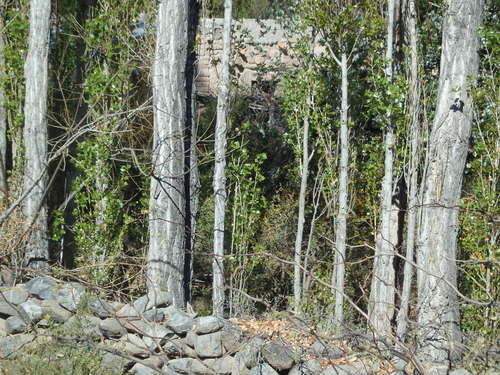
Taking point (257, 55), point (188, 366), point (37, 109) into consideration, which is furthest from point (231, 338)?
point (257, 55)

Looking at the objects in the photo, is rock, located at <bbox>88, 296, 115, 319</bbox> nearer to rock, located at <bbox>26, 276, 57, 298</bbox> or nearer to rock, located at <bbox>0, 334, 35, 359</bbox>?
rock, located at <bbox>26, 276, 57, 298</bbox>

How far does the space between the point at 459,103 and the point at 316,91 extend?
8.41 feet

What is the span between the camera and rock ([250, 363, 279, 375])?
7.13 metres

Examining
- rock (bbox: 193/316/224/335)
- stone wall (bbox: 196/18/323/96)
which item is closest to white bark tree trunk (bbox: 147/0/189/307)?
rock (bbox: 193/316/224/335)

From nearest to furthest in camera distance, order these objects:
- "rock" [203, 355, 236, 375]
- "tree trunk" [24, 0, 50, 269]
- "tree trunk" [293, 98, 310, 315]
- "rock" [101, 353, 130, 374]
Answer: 1. "rock" [101, 353, 130, 374]
2. "rock" [203, 355, 236, 375]
3. "tree trunk" [24, 0, 50, 269]
4. "tree trunk" [293, 98, 310, 315]

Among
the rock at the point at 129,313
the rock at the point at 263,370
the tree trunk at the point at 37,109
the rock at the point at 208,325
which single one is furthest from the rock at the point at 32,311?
the tree trunk at the point at 37,109

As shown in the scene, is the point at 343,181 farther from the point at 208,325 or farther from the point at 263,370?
the point at 263,370

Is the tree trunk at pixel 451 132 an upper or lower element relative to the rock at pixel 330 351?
upper

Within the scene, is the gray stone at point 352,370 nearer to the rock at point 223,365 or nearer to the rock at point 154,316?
the rock at point 223,365

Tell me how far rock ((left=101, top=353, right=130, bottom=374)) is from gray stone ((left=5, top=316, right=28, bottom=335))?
86 centimetres

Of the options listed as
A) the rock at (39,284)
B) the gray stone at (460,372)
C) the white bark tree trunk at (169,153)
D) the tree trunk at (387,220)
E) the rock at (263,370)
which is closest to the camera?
the gray stone at (460,372)

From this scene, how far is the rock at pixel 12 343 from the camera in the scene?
7309 mm

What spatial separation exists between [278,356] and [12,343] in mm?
2484

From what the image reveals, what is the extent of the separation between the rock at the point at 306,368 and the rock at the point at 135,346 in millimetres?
1394
